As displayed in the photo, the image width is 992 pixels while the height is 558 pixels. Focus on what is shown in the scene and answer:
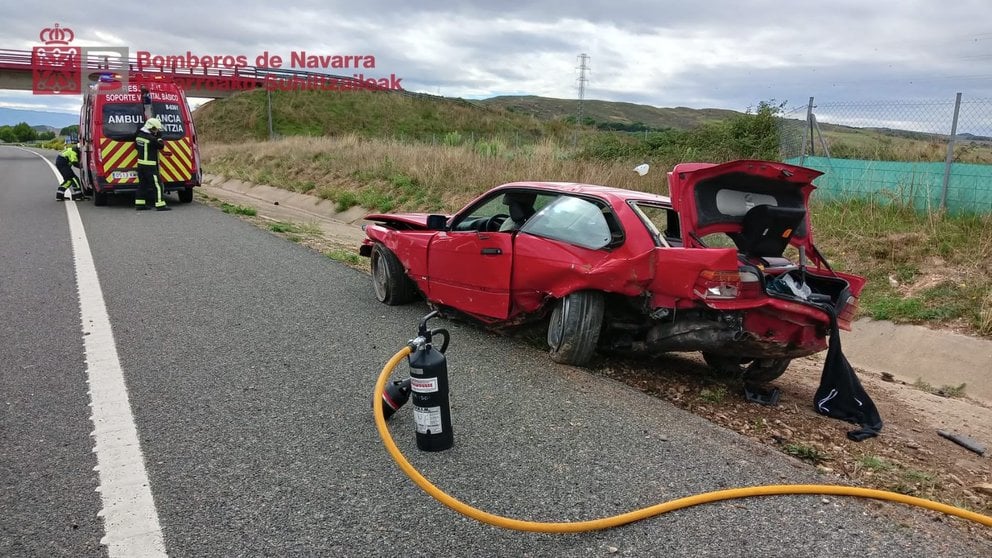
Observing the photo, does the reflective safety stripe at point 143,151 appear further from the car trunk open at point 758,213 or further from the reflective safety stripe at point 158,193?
the car trunk open at point 758,213

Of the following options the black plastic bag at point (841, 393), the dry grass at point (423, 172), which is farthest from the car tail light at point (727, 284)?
the dry grass at point (423, 172)

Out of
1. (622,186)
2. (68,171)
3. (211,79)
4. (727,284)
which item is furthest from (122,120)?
(211,79)

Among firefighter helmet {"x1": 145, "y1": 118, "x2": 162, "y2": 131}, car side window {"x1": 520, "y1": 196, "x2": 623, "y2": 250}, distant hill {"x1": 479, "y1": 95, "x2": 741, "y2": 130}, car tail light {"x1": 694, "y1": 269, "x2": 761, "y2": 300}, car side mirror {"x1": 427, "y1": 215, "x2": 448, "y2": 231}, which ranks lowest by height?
car tail light {"x1": 694, "y1": 269, "x2": 761, "y2": 300}

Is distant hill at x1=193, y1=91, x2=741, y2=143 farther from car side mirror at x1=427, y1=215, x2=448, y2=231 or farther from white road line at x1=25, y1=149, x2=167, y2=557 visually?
white road line at x1=25, y1=149, x2=167, y2=557

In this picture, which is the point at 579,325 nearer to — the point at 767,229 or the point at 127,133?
the point at 767,229

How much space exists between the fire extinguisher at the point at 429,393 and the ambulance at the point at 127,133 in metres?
12.9

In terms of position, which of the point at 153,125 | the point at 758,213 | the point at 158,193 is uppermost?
the point at 153,125

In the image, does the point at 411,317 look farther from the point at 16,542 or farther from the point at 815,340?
the point at 16,542

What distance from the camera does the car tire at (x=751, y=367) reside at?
4691 mm

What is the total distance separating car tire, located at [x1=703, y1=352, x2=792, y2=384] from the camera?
469 cm

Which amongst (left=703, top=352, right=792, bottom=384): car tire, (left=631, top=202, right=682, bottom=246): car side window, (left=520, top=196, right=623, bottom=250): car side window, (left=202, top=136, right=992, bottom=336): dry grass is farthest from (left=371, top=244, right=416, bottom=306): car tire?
(left=202, top=136, right=992, bottom=336): dry grass

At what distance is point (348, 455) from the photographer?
3.23 metres

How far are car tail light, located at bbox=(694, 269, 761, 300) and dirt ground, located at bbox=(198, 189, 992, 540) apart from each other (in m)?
0.76

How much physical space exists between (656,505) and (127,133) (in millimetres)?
14321
